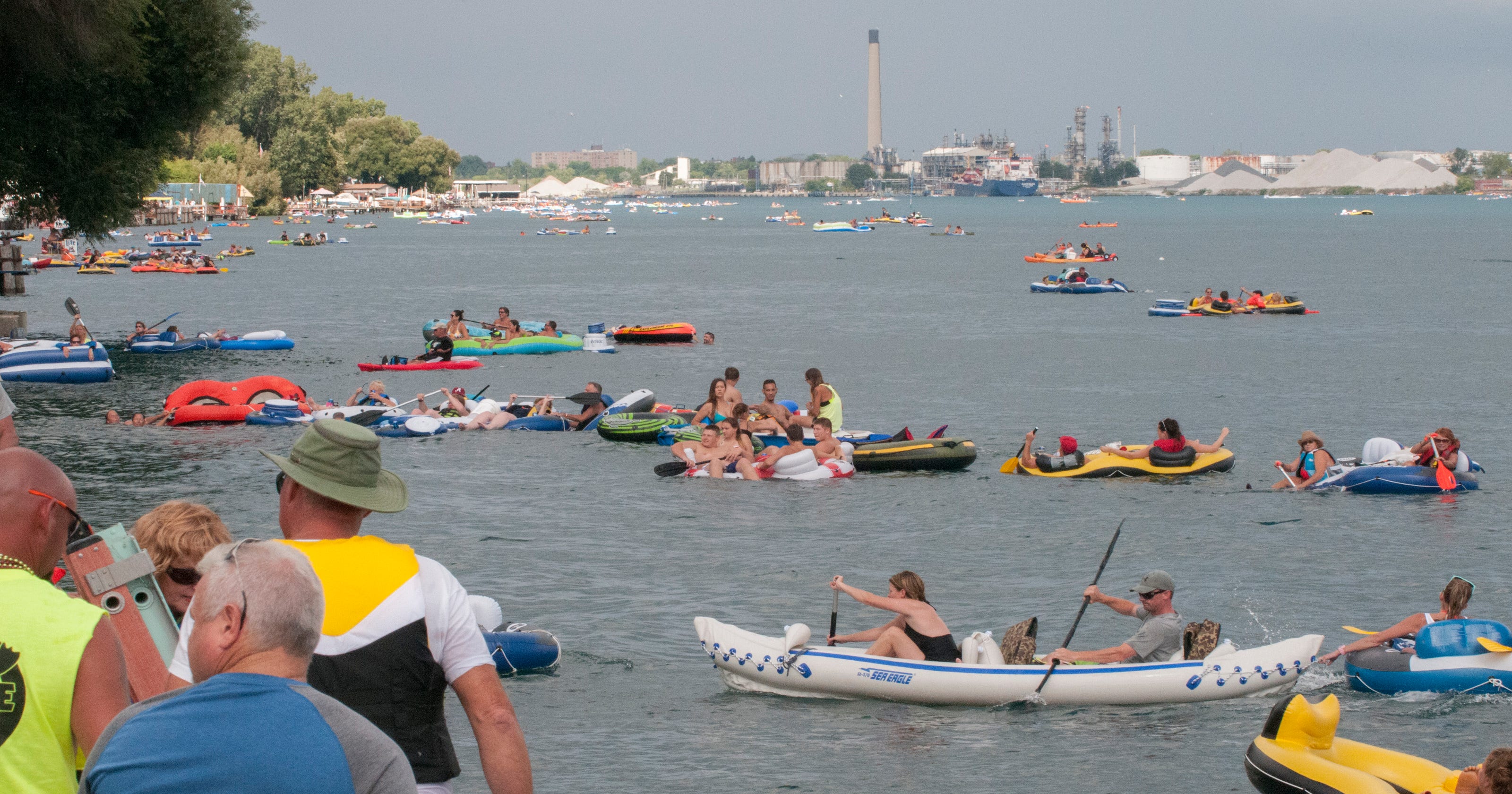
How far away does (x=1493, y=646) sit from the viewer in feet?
41.5

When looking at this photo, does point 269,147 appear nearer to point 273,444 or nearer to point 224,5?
point 224,5

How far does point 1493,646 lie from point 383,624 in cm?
1150

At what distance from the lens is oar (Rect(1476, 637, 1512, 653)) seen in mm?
12625

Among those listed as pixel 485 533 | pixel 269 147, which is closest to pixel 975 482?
pixel 485 533

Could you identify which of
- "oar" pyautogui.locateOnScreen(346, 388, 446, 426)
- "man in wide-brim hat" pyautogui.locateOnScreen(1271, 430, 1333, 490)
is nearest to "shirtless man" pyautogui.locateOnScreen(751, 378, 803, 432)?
"oar" pyautogui.locateOnScreen(346, 388, 446, 426)

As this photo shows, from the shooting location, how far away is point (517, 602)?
16.0 meters

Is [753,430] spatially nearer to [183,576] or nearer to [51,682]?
[183,576]

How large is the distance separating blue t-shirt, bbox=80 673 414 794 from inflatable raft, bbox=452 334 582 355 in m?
37.8

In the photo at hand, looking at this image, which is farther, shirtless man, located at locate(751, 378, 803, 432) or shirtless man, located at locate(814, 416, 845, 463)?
shirtless man, located at locate(751, 378, 803, 432)

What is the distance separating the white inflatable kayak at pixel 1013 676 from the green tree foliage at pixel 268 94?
500 feet

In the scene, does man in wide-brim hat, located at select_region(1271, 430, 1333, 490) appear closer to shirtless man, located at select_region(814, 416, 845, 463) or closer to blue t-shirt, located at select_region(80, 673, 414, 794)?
shirtless man, located at select_region(814, 416, 845, 463)

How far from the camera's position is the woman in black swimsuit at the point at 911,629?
39.9ft

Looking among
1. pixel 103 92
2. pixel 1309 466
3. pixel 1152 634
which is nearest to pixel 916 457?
pixel 1309 466

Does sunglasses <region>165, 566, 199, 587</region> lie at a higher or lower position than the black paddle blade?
higher
